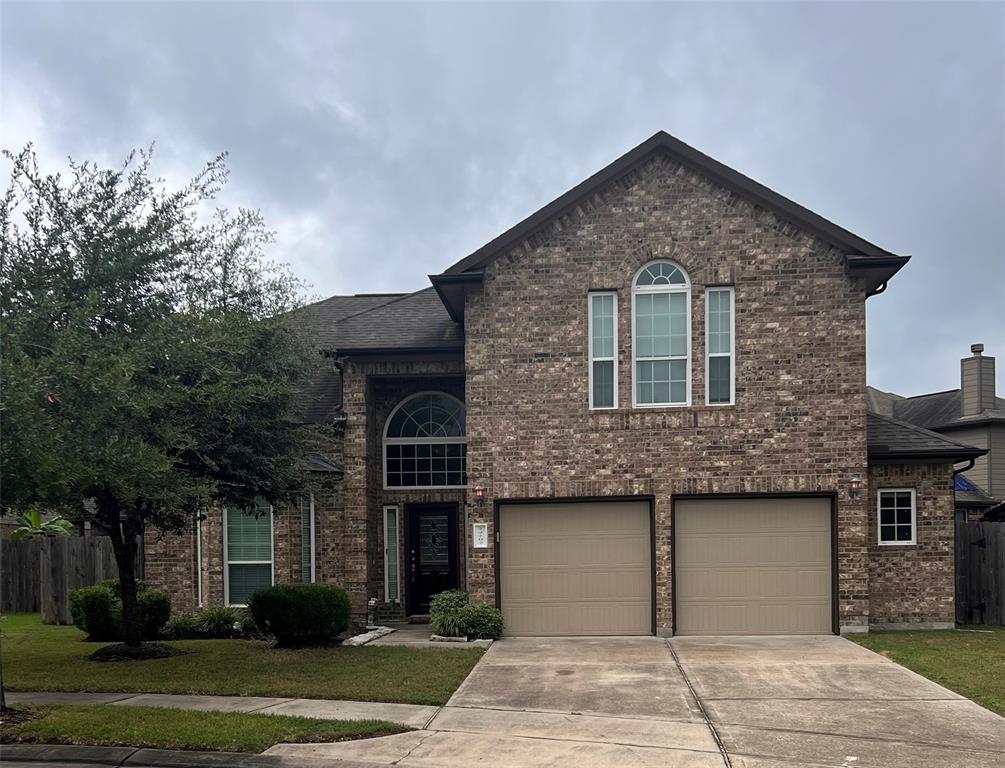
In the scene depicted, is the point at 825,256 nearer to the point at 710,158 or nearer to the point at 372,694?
the point at 710,158

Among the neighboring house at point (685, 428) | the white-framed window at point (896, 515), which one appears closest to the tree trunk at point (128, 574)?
the neighboring house at point (685, 428)

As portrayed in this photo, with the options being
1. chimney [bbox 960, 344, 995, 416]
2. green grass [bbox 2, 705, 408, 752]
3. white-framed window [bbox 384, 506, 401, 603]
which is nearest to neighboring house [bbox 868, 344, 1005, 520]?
chimney [bbox 960, 344, 995, 416]

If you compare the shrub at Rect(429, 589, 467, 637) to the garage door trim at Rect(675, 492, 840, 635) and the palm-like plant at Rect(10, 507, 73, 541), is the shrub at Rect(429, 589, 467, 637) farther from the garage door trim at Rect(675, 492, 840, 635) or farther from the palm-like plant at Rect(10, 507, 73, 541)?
the palm-like plant at Rect(10, 507, 73, 541)

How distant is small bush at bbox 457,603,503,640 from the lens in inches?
538

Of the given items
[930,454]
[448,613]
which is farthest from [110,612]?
[930,454]

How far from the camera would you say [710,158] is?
14.0 m

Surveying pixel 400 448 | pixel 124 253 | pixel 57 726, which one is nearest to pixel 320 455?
pixel 400 448

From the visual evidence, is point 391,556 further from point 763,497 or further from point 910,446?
point 910,446

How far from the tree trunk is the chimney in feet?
91.7

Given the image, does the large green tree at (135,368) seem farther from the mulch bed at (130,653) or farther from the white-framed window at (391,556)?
the white-framed window at (391,556)

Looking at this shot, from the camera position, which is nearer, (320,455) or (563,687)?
(563,687)

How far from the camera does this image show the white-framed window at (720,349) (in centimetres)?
1400

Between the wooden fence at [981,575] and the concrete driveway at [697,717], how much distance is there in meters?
5.40

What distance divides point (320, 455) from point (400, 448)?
5.77 feet
